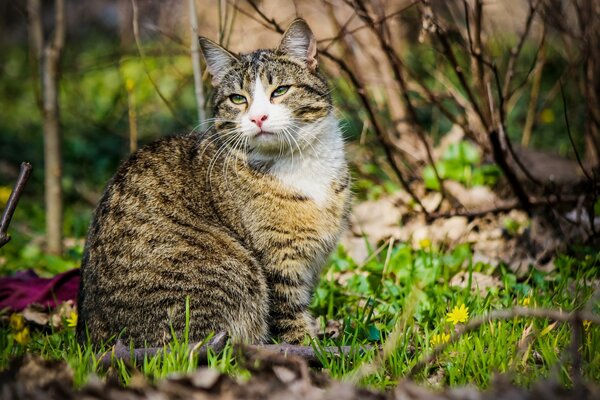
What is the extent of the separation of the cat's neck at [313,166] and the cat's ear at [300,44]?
0.95ft

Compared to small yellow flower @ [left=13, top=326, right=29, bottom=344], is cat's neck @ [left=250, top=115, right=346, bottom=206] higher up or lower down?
higher up

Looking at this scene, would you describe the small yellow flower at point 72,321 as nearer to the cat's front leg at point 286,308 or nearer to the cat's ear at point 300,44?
the cat's front leg at point 286,308

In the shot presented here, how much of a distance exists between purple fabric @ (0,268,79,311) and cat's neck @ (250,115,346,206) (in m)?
1.33

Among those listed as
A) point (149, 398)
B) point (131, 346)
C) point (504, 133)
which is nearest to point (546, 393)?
point (149, 398)

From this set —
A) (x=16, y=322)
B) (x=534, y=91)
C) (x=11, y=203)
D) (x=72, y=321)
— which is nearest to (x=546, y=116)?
(x=534, y=91)

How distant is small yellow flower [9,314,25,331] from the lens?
3.32 m

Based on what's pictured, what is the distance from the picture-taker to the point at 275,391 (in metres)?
1.90

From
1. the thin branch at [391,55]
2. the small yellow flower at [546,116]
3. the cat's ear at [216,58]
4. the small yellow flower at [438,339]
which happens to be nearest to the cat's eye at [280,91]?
the cat's ear at [216,58]

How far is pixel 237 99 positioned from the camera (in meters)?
3.26

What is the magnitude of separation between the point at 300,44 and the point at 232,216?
0.85 meters

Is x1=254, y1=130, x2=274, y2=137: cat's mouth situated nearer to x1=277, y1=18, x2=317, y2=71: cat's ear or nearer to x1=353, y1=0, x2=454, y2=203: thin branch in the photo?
x1=277, y1=18, x2=317, y2=71: cat's ear

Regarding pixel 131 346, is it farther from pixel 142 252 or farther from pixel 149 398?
pixel 149 398

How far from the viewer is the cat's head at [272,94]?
3.10 m

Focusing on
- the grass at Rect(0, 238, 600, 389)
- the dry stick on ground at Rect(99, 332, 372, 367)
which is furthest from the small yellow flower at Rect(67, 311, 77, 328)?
the dry stick on ground at Rect(99, 332, 372, 367)
